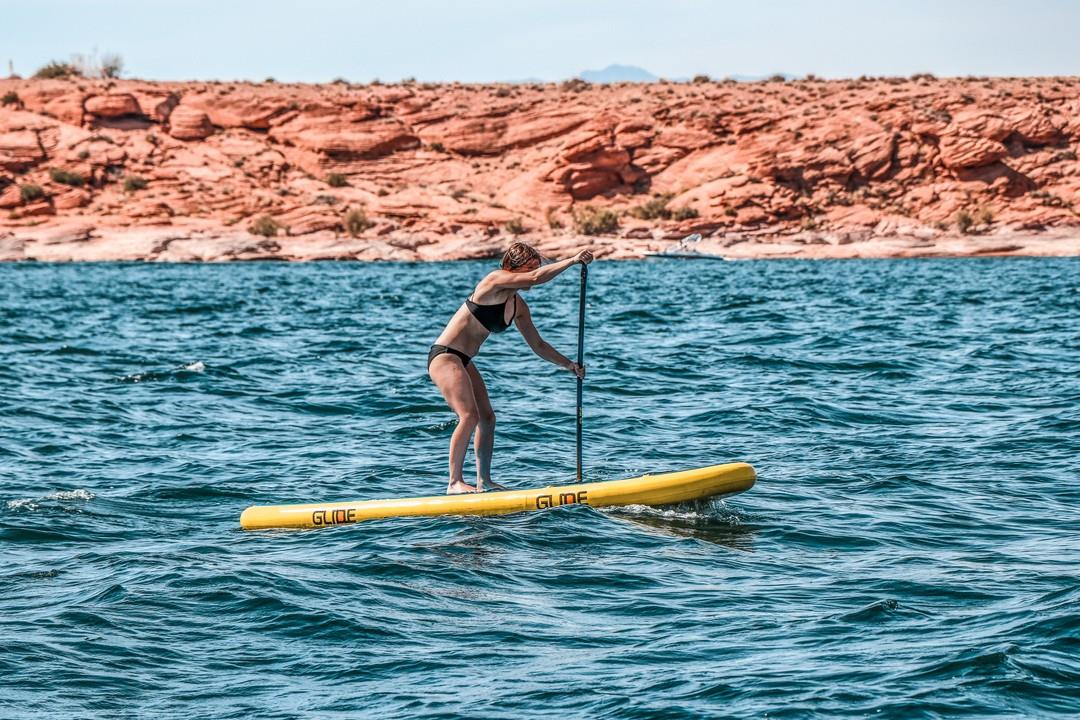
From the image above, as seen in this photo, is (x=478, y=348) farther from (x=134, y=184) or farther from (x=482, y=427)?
(x=134, y=184)

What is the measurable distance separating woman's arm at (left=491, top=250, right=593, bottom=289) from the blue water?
5.72 ft

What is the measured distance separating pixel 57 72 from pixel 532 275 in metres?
98.7

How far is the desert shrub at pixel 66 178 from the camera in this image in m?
72.2

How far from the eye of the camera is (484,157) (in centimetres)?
8306

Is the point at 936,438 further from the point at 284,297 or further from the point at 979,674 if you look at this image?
the point at 284,297

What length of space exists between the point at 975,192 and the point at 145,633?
229ft

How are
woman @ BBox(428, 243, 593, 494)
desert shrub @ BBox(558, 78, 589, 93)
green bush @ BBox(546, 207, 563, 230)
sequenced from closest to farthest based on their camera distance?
1. woman @ BBox(428, 243, 593, 494)
2. green bush @ BBox(546, 207, 563, 230)
3. desert shrub @ BBox(558, 78, 589, 93)

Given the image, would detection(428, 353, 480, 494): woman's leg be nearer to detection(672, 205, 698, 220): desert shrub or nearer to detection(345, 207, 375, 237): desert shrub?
detection(345, 207, 375, 237): desert shrub

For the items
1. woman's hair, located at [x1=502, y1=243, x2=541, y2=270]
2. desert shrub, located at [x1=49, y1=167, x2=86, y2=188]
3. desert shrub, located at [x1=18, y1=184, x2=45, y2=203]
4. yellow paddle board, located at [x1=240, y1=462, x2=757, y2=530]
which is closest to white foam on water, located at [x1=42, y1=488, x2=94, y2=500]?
yellow paddle board, located at [x1=240, y1=462, x2=757, y2=530]

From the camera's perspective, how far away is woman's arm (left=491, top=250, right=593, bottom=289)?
9.42 m

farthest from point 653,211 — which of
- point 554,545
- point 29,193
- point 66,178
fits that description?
point 554,545

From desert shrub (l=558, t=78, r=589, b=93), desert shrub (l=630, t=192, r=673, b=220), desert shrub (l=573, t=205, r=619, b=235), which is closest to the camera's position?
desert shrub (l=573, t=205, r=619, b=235)

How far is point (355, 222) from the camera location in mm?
68375

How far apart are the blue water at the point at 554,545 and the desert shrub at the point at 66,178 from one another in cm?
5378
